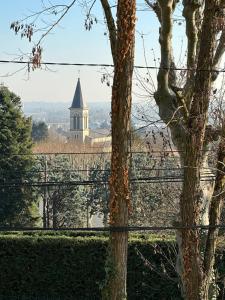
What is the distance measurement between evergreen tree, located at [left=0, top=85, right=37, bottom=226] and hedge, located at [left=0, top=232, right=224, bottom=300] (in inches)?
286

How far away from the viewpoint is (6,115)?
20578 mm

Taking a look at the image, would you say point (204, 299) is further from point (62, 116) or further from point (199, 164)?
point (62, 116)

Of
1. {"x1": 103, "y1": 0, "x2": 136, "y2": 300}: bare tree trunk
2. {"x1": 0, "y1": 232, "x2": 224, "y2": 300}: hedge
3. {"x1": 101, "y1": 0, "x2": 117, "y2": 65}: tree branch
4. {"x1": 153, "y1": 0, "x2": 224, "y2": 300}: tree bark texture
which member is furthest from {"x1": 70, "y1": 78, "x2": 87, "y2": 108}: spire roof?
{"x1": 103, "y1": 0, "x2": 136, "y2": 300}: bare tree trunk

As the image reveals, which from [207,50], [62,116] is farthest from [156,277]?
[62,116]

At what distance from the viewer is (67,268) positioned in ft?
36.7

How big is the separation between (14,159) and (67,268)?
9330mm

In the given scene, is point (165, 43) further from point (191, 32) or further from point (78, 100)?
point (78, 100)

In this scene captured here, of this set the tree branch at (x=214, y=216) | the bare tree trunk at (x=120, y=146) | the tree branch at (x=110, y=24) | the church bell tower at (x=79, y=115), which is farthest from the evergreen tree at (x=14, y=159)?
the church bell tower at (x=79, y=115)

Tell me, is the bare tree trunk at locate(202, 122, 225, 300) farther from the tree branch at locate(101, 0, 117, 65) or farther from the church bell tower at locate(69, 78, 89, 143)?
the church bell tower at locate(69, 78, 89, 143)

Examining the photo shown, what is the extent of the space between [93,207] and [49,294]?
30.5 feet

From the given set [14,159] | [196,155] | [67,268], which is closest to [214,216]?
[196,155]

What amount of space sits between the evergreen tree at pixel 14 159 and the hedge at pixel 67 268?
23.9ft

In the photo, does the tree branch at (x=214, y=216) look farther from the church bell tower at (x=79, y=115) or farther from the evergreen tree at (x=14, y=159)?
the church bell tower at (x=79, y=115)

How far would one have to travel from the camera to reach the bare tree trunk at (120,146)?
478 centimetres
